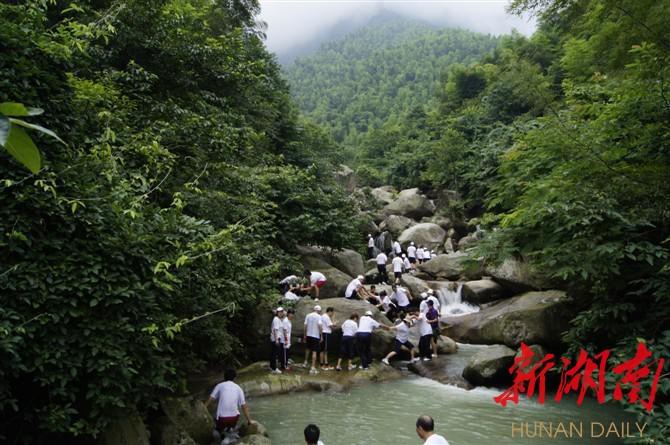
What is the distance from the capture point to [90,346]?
4.69 m

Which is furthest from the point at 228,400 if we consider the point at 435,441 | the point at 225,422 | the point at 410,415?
the point at 435,441

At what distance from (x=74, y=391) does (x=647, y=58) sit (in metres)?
8.69

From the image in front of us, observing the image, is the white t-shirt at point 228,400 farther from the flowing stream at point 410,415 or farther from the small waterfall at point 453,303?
the small waterfall at point 453,303

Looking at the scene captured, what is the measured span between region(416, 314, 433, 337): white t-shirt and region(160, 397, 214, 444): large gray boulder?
665cm

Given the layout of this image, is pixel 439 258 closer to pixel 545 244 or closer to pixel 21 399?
pixel 545 244

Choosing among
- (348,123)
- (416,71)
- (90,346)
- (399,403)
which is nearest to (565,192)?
(399,403)

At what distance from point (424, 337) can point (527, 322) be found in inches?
106

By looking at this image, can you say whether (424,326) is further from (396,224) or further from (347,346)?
(396,224)

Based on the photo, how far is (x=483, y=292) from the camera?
1861 centimetres

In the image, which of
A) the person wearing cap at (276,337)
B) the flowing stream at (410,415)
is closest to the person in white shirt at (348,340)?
the flowing stream at (410,415)

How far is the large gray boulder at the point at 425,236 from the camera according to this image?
29.8 m

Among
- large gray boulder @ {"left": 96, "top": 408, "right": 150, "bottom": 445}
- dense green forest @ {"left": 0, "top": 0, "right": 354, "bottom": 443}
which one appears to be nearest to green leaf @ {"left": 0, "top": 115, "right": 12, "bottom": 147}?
dense green forest @ {"left": 0, "top": 0, "right": 354, "bottom": 443}

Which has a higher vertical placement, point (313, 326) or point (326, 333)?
point (313, 326)

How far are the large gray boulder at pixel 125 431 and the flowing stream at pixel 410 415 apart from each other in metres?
2.61
